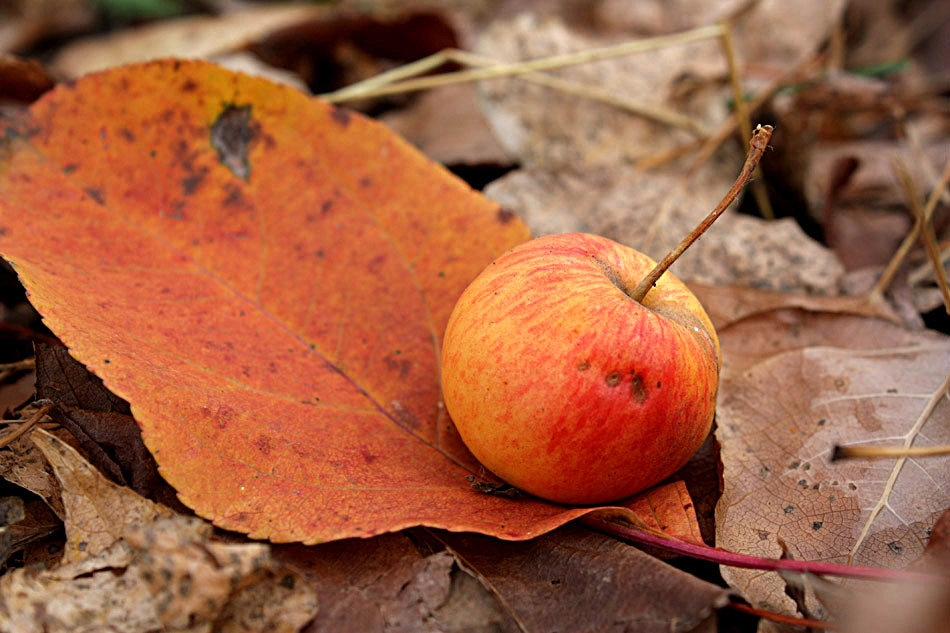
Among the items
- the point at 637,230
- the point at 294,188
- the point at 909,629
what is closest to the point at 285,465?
the point at 294,188

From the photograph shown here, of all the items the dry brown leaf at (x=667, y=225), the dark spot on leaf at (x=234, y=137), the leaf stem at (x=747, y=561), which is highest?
the dark spot on leaf at (x=234, y=137)

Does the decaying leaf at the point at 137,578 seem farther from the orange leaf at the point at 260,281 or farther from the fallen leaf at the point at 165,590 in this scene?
the orange leaf at the point at 260,281

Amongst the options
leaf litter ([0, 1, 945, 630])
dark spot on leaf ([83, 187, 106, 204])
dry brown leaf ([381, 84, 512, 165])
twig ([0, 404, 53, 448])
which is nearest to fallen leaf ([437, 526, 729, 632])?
leaf litter ([0, 1, 945, 630])

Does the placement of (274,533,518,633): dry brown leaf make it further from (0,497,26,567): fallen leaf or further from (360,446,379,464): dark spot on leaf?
(0,497,26,567): fallen leaf

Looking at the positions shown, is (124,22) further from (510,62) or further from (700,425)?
(700,425)

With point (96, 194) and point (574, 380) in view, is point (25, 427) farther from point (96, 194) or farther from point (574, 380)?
point (574, 380)

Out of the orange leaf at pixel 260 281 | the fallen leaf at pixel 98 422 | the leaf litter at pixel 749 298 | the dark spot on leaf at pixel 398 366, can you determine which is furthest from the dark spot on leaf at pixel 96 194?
the dark spot on leaf at pixel 398 366
